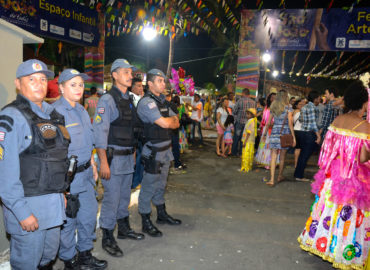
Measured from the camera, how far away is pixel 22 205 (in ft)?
7.45

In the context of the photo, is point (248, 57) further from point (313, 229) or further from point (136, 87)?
point (313, 229)

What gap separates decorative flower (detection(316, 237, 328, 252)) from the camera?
143 inches

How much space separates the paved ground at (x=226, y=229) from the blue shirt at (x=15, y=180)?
1369 mm

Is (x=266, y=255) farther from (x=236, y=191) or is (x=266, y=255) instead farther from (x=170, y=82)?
(x=170, y=82)

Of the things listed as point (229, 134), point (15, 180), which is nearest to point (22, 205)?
point (15, 180)

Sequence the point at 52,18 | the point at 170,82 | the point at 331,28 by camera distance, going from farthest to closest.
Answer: the point at 331,28 < the point at 52,18 < the point at 170,82

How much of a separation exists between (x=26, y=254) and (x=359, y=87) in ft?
12.2

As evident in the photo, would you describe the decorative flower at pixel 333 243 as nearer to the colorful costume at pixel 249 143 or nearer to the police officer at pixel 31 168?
the police officer at pixel 31 168

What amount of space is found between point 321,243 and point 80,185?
285 cm

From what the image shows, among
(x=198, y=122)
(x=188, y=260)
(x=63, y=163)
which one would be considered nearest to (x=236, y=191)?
(x=188, y=260)

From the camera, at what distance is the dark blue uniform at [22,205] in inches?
88.2

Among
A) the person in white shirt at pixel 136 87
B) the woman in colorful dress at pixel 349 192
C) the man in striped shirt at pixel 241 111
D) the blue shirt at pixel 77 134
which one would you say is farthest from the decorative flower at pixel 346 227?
the man in striped shirt at pixel 241 111

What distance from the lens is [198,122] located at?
41.0 ft

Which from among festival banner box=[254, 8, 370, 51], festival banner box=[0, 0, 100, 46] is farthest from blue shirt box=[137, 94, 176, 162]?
festival banner box=[254, 8, 370, 51]
